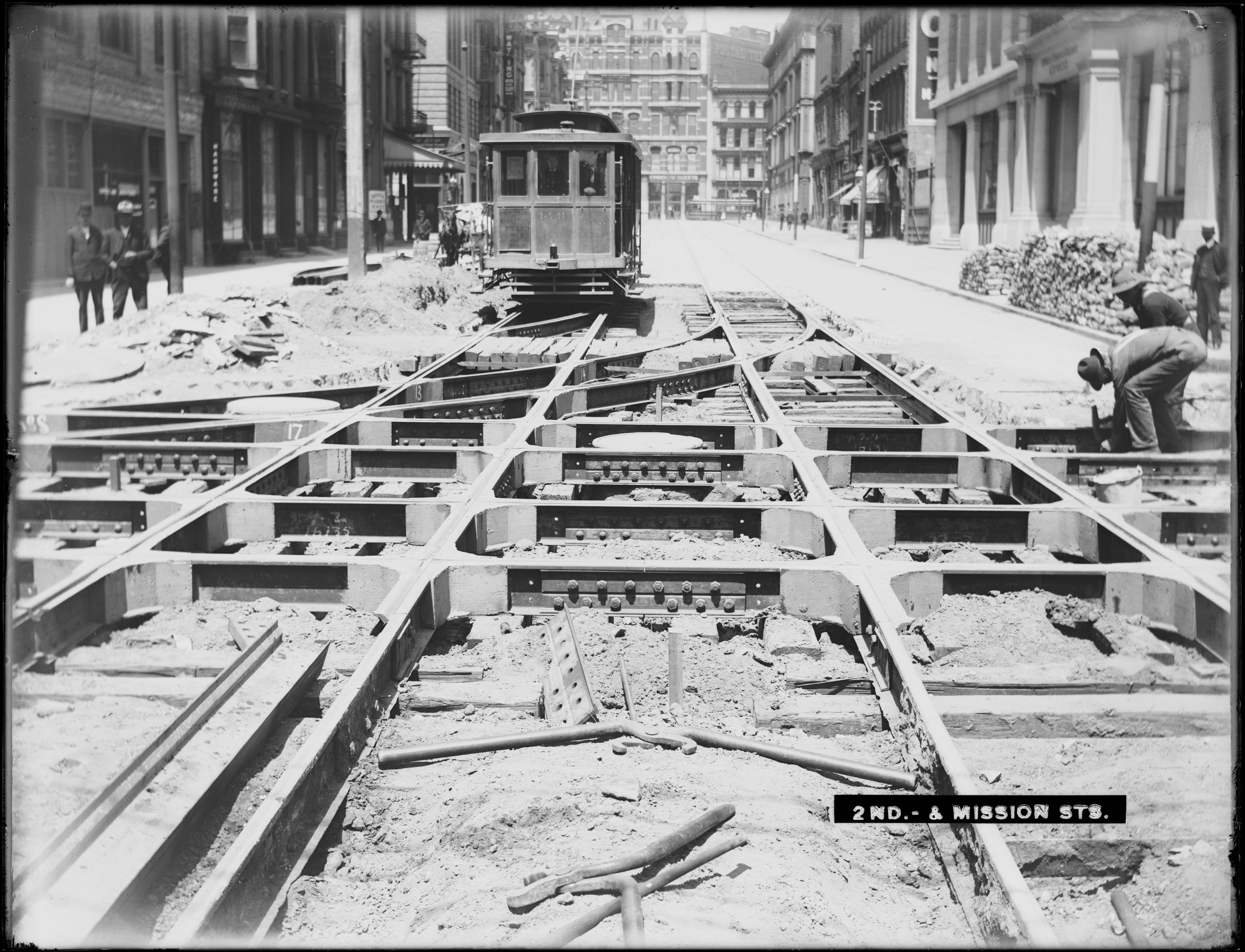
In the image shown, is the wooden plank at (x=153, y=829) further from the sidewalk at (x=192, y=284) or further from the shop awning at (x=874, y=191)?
the shop awning at (x=874, y=191)

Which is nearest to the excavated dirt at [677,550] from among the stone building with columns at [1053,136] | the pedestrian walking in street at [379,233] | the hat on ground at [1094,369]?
the hat on ground at [1094,369]

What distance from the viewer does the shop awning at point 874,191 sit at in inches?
2452

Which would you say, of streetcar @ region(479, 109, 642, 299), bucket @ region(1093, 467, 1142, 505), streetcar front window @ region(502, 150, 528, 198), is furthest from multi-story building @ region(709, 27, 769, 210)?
bucket @ region(1093, 467, 1142, 505)

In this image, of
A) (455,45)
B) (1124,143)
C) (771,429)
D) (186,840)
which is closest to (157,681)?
(186,840)

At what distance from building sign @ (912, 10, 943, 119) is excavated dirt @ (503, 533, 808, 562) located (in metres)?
20.5

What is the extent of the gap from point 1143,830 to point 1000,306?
2455 cm

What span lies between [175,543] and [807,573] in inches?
121

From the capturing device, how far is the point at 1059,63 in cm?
2939

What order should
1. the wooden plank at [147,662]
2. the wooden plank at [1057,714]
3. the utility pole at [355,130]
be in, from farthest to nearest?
the utility pole at [355,130] → the wooden plank at [147,662] → the wooden plank at [1057,714]

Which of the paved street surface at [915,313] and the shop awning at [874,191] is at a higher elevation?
the shop awning at [874,191]

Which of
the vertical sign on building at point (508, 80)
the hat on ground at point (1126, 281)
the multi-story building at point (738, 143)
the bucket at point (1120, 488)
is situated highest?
the multi-story building at point (738, 143)

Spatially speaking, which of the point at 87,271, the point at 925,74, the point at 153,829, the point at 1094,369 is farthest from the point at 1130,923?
the point at 925,74

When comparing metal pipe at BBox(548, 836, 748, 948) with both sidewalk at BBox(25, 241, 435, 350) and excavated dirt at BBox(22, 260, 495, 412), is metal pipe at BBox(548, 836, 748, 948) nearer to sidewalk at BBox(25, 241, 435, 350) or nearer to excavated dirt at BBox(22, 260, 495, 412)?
sidewalk at BBox(25, 241, 435, 350)

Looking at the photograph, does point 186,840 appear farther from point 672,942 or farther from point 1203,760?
point 1203,760
